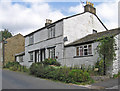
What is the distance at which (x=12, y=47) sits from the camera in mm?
32906

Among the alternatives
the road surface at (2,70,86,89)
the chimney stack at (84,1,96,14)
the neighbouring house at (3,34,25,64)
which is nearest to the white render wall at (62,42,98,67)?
the road surface at (2,70,86,89)

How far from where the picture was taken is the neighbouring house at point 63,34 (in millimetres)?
18547

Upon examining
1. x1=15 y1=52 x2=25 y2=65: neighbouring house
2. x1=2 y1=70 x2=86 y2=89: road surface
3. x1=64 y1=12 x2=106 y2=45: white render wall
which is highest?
x1=64 y1=12 x2=106 y2=45: white render wall

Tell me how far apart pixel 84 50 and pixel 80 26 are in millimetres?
5314

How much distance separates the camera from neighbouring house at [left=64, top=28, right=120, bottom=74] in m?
13.6

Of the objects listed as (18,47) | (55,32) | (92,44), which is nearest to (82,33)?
(55,32)

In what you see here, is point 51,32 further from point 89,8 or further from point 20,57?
point 20,57

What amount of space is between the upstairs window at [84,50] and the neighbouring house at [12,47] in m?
20.4

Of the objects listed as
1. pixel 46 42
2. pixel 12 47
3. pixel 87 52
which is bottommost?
pixel 87 52

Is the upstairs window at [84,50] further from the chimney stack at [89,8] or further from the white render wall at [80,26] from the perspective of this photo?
the chimney stack at [89,8]

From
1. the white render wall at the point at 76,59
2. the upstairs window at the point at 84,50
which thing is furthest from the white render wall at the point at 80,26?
the upstairs window at the point at 84,50

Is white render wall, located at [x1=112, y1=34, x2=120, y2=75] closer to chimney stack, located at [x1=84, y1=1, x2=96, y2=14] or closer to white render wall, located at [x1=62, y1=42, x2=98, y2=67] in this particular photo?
white render wall, located at [x1=62, y1=42, x2=98, y2=67]

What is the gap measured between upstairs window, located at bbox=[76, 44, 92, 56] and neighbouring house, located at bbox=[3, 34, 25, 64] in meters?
20.4

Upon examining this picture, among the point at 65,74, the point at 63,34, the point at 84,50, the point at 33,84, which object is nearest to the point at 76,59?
the point at 84,50
